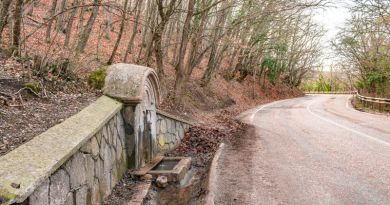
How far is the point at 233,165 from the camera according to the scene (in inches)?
321

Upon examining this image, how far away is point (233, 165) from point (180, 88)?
762 centimetres

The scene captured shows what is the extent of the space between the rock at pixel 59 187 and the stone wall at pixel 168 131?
5.50 meters

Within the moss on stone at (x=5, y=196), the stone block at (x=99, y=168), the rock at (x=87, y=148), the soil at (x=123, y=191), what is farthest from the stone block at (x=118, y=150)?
the moss on stone at (x=5, y=196)

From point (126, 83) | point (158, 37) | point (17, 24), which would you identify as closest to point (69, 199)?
point (126, 83)

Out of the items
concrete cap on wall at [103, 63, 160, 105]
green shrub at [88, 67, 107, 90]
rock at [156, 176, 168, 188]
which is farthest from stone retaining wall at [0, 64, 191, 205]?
green shrub at [88, 67, 107, 90]

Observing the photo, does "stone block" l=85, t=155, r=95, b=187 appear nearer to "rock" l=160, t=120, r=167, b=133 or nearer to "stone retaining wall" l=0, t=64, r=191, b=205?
"stone retaining wall" l=0, t=64, r=191, b=205

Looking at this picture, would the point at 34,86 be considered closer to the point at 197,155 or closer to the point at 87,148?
the point at 87,148

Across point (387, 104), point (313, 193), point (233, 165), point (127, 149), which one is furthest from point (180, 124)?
point (387, 104)

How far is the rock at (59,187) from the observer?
11.9 feet

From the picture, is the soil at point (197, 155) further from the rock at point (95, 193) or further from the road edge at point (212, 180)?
the rock at point (95, 193)

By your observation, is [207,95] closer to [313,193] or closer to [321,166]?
[321,166]

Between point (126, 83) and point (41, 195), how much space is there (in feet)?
13.3

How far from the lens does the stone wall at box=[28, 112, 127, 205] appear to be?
3.64m

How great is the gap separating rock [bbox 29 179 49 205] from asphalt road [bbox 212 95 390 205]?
285 centimetres
